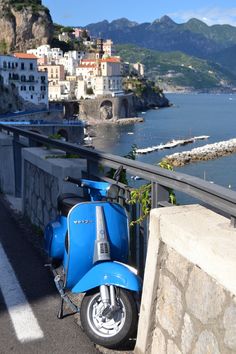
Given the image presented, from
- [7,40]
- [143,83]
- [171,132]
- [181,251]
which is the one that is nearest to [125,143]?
[171,132]

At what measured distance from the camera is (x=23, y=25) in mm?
137000

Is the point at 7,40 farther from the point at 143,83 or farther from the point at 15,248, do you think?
the point at 15,248

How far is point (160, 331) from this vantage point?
3193 mm

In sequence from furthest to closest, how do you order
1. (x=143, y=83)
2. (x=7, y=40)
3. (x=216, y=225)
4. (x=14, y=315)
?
(x=143, y=83) < (x=7, y=40) < (x=14, y=315) < (x=216, y=225)

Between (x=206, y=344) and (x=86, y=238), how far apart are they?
4.62 ft

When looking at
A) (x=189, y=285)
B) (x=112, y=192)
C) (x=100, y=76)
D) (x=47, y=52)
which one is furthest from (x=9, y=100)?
(x=189, y=285)

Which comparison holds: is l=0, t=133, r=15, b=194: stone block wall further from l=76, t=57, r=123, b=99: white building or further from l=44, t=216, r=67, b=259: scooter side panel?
l=76, t=57, r=123, b=99: white building

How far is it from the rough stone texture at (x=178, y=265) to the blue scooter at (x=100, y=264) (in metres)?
0.50

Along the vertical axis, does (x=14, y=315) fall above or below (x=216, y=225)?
below

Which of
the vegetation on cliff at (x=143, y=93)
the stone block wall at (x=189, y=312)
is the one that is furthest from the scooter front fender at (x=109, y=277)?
the vegetation on cliff at (x=143, y=93)

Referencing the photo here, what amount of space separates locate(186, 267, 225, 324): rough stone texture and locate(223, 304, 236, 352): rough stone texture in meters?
0.06

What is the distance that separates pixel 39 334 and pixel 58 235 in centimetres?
83

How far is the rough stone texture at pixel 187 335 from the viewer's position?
9.23 feet

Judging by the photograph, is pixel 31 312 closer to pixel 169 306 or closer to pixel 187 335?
pixel 169 306
